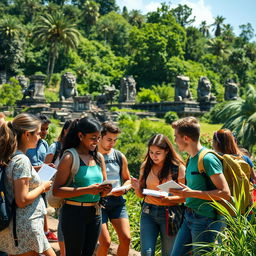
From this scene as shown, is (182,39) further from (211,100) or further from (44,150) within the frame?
(44,150)

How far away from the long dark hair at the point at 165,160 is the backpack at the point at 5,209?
4.73 ft

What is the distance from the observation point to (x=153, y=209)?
373 centimetres

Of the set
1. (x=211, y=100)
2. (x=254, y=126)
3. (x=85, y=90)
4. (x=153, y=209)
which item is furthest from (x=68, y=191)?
(x=85, y=90)

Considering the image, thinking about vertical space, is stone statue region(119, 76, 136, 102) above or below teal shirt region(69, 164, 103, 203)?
above

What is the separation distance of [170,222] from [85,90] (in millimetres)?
41667

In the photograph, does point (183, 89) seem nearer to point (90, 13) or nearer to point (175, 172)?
point (175, 172)

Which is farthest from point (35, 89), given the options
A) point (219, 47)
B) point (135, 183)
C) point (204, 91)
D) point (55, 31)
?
point (219, 47)

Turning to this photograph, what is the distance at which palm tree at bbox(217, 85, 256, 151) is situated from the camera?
11469mm

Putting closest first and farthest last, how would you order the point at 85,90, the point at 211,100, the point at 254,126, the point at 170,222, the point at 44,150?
the point at 170,222
the point at 44,150
the point at 254,126
the point at 211,100
the point at 85,90

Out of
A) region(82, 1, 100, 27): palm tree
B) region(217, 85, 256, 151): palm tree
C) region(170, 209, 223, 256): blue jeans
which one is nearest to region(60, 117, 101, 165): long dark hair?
region(170, 209, 223, 256): blue jeans

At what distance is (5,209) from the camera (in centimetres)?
281

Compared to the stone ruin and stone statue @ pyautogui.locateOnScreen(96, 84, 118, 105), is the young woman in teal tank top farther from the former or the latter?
stone statue @ pyautogui.locateOnScreen(96, 84, 118, 105)

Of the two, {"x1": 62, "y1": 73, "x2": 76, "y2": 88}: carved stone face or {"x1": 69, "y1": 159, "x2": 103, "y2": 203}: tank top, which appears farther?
{"x1": 62, "y1": 73, "x2": 76, "y2": 88}: carved stone face

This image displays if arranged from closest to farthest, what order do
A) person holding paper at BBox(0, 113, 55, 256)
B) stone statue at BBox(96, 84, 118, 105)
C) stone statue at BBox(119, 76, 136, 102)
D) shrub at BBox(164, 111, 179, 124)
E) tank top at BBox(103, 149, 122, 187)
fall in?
person holding paper at BBox(0, 113, 55, 256)
tank top at BBox(103, 149, 122, 187)
shrub at BBox(164, 111, 179, 124)
stone statue at BBox(96, 84, 118, 105)
stone statue at BBox(119, 76, 136, 102)
